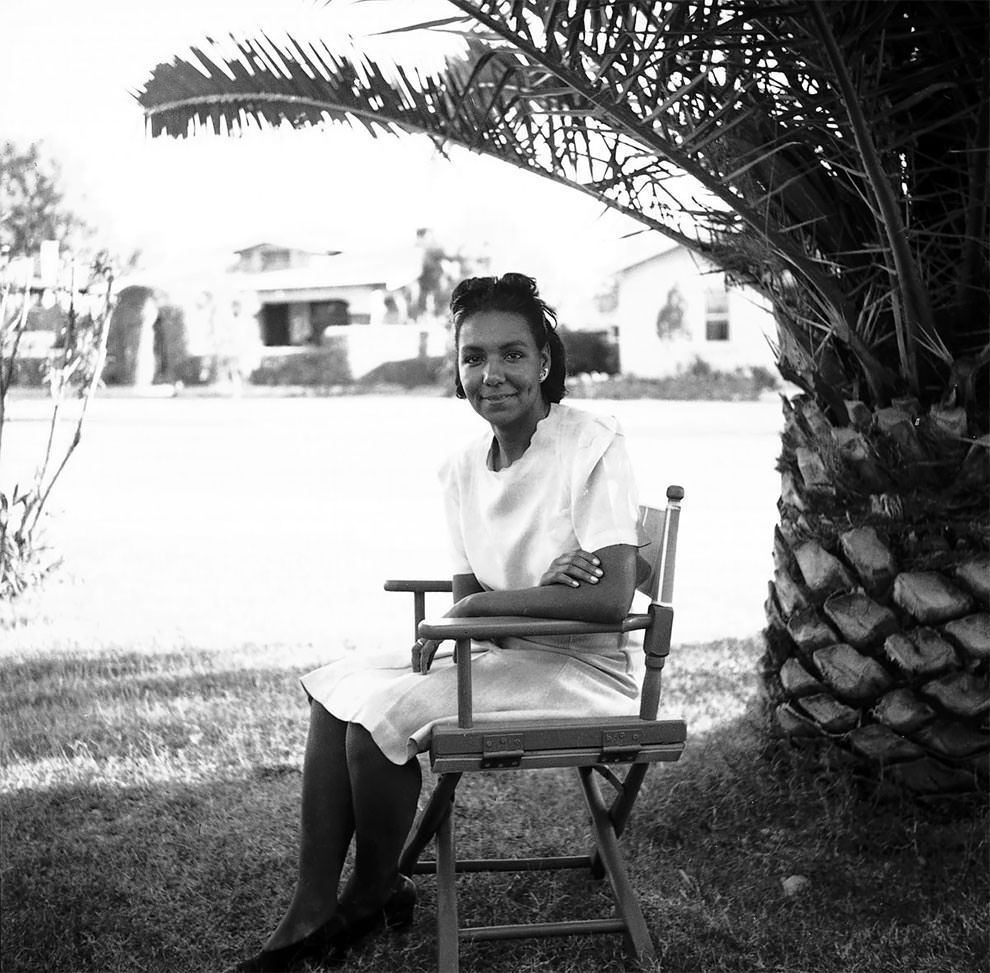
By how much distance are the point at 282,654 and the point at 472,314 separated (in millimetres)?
3425

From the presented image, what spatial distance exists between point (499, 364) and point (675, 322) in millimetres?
31683

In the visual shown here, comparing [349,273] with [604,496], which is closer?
[604,496]

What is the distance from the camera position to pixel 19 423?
21.6 meters

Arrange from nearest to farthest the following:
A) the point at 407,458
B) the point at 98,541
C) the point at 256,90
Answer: the point at 256,90
the point at 98,541
the point at 407,458

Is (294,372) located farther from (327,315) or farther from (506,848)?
(506,848)

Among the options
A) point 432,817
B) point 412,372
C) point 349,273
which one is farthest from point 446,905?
point 349,273

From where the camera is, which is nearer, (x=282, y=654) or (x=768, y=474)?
(x=282, y=654)

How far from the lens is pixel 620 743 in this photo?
108 inches

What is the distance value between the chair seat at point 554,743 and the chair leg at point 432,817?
121 millimetres

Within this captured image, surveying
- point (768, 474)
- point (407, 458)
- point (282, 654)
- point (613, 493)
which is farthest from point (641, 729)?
point (407, 458)

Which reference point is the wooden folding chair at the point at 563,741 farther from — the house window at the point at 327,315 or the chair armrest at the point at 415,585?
the house window at the point at 327,315

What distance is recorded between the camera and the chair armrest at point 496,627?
259cm

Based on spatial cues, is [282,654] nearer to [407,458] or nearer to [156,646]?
[156,646]

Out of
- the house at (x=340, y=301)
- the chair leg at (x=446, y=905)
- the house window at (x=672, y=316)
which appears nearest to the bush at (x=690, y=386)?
the house window at (x=672, y=316)
